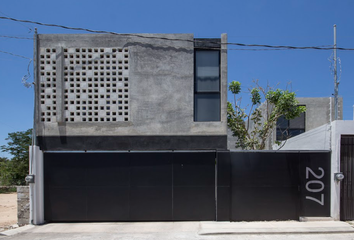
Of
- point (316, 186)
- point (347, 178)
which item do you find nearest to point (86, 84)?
point (316, 186)

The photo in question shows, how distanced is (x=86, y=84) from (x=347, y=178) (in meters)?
9.83

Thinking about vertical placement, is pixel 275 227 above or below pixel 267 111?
below

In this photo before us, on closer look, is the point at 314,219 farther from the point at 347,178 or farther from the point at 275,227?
the point at 347,178

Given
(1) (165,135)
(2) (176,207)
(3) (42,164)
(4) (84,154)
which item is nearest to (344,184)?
(2) (176,207)

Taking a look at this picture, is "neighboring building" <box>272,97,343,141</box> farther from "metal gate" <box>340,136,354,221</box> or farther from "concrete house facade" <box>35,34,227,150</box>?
"concrete house facade" <box>35,34,227,150</box>

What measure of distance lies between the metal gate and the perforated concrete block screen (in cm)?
773

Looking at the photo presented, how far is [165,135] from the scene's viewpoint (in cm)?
888

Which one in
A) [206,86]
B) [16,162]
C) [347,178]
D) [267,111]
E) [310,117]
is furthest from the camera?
[16,162]

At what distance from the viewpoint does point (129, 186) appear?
29.3 feet

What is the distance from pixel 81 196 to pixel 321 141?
9.06m

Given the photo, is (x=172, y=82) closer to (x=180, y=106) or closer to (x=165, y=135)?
(x=180, y=106)

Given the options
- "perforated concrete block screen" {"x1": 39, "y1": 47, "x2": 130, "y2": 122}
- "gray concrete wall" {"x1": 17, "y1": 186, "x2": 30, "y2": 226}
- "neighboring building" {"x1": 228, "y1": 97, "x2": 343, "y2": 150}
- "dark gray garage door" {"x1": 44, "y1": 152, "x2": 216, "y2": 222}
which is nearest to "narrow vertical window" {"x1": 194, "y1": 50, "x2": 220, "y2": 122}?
"dark gray garage door" {"x1": 44, "y1": 152, "x2": 216, "y2": 222}

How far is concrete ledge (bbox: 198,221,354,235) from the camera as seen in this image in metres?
7.55

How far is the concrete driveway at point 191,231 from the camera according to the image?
7.33 m
